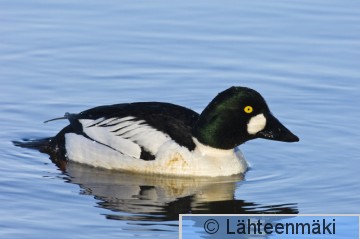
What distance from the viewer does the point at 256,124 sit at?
15258 millimetres

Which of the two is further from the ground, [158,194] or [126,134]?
[126,134]

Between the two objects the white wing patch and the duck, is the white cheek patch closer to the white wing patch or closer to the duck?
the duck

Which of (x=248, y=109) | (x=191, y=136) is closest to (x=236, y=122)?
(x=248, y=109)

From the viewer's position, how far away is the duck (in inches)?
599

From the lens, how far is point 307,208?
13891 millimetres

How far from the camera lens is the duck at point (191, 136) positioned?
49.9 ft

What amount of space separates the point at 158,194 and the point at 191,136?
107 centimetres

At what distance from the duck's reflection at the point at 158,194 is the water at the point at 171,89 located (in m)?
0.02

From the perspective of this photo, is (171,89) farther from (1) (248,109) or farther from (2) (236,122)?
(1) (248,109)

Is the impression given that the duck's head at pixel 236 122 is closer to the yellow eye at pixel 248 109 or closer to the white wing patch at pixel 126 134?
the yellow eye at pixel 248 109

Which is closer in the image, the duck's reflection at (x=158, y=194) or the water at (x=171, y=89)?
the duck's reflection at (x=158, y=194)

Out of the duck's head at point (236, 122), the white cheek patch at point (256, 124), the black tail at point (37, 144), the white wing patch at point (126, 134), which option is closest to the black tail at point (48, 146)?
the black tail at point (37, 144)

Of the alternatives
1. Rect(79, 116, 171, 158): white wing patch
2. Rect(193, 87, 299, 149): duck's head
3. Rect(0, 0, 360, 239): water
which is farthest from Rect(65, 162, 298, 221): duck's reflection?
Rect(193, 87, 299, 149): duck's head

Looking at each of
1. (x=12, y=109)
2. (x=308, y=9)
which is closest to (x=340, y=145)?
(x=12, y=109)
